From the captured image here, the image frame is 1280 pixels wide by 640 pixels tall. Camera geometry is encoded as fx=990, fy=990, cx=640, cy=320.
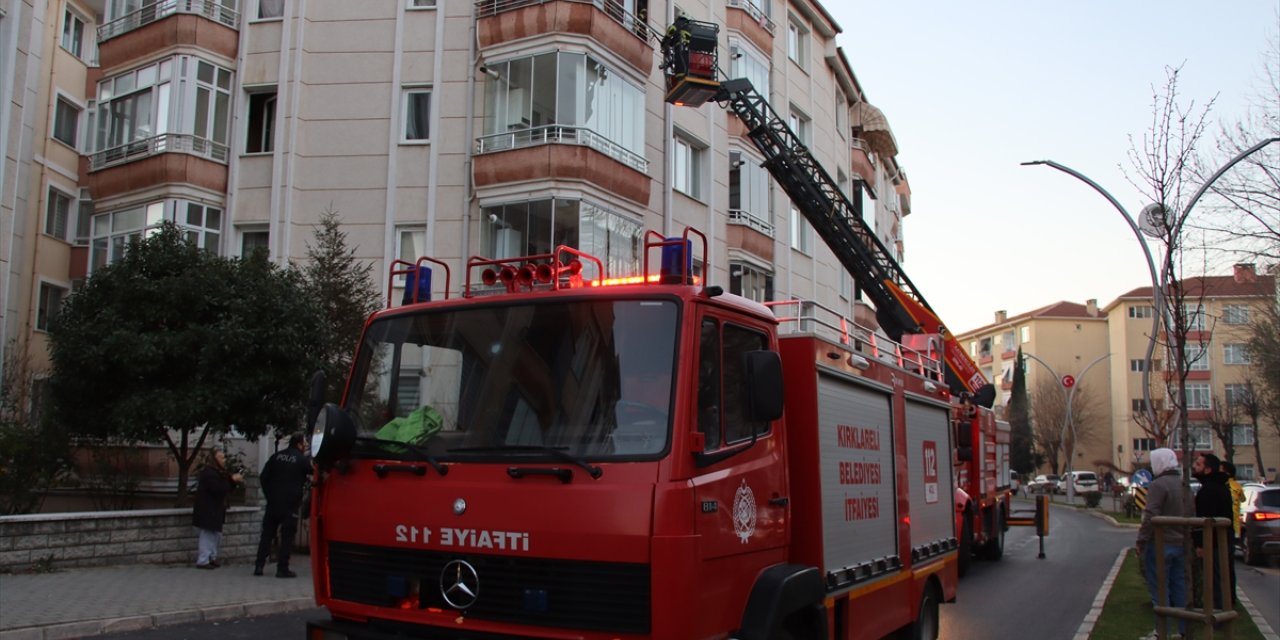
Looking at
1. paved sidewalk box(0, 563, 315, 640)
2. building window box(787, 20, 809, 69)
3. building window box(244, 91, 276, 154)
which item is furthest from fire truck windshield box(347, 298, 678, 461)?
building window box(787, 20, 809, 69)

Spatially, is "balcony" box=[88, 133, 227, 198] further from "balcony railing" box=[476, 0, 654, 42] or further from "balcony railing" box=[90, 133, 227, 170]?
"balcony railing" box=[476, 0, 654, 42]

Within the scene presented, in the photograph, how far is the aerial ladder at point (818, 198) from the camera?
16.9 meters

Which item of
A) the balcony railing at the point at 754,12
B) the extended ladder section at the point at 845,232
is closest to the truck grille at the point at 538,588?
the extended ladder section at the point at 845,232

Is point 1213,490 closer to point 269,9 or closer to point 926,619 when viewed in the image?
point 926,619

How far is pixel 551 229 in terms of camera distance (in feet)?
65.4

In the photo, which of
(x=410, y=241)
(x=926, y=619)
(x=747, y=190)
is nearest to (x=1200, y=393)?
(x=747, y=190)

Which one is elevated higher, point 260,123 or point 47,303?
point 260,123

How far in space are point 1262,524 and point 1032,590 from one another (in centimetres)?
753

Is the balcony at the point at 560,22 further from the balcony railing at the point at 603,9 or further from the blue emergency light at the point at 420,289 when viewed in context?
the blue emergency light at the point at 420,289

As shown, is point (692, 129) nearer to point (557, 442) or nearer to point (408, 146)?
point (408, 146)

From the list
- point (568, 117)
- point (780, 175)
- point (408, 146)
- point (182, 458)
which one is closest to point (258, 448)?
point (182, 458)

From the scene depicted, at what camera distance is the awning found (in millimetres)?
39062

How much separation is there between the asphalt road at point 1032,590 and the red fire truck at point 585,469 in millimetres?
5507

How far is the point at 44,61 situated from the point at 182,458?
1465 centimetres
